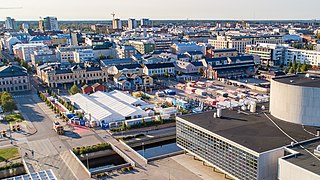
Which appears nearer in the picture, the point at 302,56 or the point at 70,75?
the point at 70,75

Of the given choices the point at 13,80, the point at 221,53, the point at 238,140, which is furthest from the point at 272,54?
the point at 238,140

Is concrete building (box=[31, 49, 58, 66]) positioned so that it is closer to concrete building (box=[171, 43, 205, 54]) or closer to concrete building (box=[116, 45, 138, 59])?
concrete building (box=[116, 45, 138, 59])

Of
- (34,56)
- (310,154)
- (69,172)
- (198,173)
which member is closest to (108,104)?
(69,172)

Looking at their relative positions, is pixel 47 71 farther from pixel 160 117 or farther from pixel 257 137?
pixel 257 137

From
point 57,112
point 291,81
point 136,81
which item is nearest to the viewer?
point 291,81

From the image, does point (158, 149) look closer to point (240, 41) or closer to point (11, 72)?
point (11, 72)

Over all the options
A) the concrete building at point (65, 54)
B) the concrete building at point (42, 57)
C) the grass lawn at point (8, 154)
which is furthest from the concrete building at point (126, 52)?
the grass lawn at point (8, 154)
